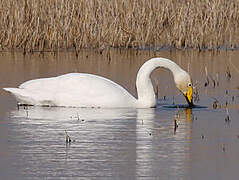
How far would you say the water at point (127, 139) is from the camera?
6.56 meters

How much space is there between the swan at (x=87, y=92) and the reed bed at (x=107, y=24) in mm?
6768

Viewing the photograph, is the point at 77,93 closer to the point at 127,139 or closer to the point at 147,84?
the point at 147,84

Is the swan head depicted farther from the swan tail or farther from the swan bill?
the swan tail

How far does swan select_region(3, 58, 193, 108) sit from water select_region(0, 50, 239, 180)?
15cm

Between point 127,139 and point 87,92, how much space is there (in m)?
2.53

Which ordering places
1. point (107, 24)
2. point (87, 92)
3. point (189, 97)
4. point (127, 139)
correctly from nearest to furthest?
point (127, 139) → point (87, 92) → point (189, 97) → point (107, 24)

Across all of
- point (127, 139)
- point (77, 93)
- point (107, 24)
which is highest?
point (107, 24)

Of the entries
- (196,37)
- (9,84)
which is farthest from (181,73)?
(196,37)

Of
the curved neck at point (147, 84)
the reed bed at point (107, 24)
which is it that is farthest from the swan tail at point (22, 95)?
the reed bed at point (107, 24)

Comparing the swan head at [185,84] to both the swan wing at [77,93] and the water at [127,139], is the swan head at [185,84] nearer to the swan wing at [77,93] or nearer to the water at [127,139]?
the water at [127,139]

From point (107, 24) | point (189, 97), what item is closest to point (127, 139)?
point (189, 97)

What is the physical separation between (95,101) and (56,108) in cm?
49

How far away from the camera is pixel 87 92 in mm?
10516

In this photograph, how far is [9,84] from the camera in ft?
40.7
